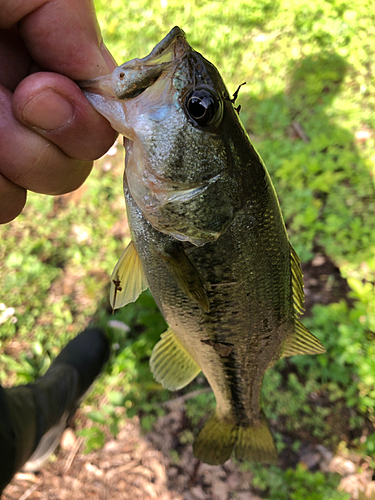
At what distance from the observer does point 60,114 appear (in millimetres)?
1182

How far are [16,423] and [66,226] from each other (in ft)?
6.10

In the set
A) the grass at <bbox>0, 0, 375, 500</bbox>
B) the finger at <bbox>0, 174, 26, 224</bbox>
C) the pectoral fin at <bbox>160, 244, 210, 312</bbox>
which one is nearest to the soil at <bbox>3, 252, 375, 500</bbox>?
the grass at <bbox>0, 0, 375, 500</bbox>

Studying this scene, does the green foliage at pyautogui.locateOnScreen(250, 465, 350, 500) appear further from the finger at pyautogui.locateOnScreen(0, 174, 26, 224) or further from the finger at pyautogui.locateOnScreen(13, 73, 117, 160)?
the finger at pyautogui.locateOnScreen(13, 73, 117, 160)

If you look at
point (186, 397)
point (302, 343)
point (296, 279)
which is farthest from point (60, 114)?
point (186, 397)

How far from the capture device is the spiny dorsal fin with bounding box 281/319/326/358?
1639 mm

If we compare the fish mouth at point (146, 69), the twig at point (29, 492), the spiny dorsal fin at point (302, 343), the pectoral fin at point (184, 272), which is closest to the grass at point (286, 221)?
the twig at point (29, 492)

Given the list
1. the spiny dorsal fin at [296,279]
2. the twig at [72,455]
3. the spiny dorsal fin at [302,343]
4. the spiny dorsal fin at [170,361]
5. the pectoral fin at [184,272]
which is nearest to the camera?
the pectoral fin at [184,272]

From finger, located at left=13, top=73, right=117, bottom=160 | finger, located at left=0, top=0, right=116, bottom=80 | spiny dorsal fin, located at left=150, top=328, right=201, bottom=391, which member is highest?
finger, located at left=0, top=0, right=116, bottom=80

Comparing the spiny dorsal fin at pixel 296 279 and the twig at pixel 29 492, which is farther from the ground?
the spiny dorsal fin at pixel 296 279

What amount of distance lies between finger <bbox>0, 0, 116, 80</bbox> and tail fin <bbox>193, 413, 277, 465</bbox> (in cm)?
208

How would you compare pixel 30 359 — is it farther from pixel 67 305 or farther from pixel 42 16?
pixel 42 16

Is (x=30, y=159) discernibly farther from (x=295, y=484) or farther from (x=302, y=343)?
(x=295, y=484)

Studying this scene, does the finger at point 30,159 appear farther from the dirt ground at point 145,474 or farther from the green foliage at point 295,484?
the green foliage at point 295,484

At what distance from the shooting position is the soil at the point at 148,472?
236 cm
